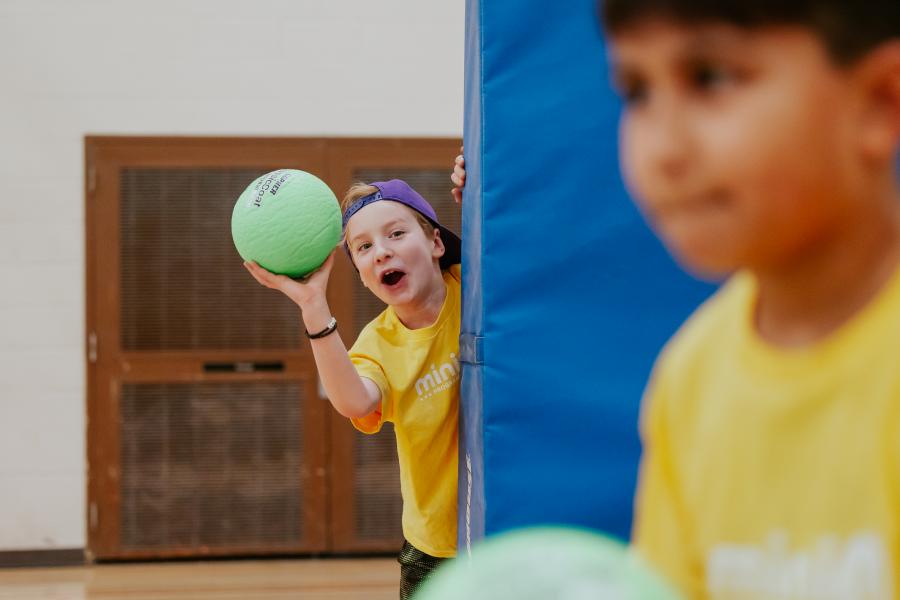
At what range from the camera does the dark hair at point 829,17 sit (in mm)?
653

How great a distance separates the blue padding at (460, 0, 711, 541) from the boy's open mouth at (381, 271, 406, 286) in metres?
0.60

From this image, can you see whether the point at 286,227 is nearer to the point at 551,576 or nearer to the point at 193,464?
the point at 551,576

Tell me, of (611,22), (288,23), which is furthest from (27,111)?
(611,22)

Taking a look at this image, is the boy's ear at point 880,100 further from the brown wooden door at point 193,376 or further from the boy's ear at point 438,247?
the brown wooden door at point 193,376

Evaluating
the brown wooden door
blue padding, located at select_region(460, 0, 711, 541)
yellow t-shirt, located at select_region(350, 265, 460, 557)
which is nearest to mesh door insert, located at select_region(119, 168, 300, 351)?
the brown wooden door

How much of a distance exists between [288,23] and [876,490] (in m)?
4.92

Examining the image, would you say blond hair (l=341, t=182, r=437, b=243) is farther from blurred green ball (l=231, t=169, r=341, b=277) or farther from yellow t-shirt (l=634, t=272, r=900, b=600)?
yellow t-shirt (l=634, t=272, r=900, b=600)

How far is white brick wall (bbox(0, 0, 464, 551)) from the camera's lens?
17.0ft

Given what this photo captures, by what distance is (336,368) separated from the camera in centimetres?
200

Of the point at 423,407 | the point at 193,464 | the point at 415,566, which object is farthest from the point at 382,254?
the point at 193,464

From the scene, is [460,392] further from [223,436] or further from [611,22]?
[223,436]

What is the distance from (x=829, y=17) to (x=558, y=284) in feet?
3.17

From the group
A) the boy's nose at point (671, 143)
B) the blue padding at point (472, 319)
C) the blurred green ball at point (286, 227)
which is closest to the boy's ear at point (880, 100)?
the boy's nose at point (671, 143)

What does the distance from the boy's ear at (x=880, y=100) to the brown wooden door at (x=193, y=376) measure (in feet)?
14.8
